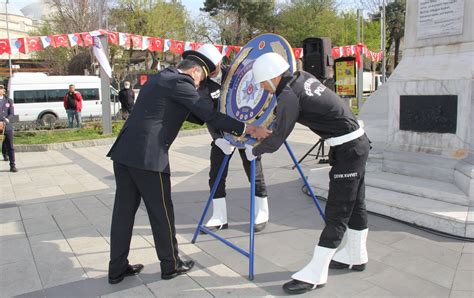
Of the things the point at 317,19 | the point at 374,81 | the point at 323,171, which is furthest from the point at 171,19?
the point at 323,171

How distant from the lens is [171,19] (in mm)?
36000

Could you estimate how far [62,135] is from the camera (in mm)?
13469

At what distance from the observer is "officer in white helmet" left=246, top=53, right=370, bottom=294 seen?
2.96 meters

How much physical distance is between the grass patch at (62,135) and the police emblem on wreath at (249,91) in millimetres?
9630

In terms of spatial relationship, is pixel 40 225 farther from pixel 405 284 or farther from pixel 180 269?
pixel 405 284

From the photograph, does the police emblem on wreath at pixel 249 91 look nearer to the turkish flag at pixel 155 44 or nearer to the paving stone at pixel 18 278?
the paving stone at pixel 18 278

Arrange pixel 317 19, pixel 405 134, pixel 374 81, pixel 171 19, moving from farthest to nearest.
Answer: pixel 317 19 < pixel 374 81 < pixel 171 19 < pixel 405 134

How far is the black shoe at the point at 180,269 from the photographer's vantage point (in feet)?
10.9

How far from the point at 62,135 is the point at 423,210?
12.1 m

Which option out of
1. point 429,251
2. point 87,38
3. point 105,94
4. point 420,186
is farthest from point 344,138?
point 87,38

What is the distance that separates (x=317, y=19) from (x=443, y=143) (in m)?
40.8

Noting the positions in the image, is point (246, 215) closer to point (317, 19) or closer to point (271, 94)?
point (271, 94)

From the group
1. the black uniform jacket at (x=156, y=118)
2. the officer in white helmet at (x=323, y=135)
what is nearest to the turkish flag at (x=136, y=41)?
the black uniform jacket at (x=156, y=118)

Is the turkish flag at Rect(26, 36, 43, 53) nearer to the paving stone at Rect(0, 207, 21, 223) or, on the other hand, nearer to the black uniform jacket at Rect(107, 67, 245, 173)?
the paving stone at Rect(0, 207, 21, 223)
